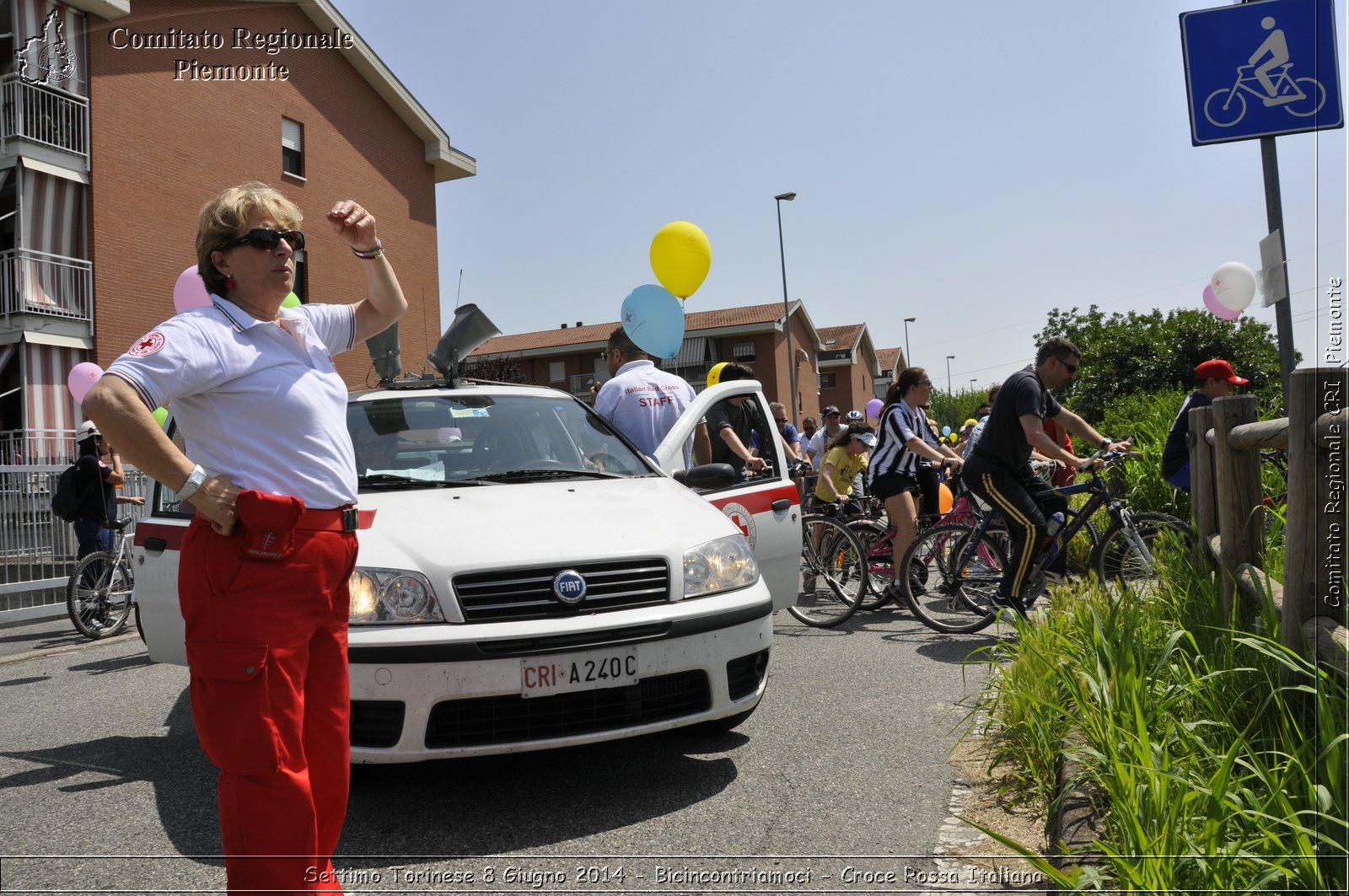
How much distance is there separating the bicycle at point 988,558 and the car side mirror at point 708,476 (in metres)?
2.54

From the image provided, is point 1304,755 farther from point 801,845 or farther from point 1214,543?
point 1214,543

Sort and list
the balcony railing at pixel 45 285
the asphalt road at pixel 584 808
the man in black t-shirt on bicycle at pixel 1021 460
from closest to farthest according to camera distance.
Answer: the asphalt road at pixel 584 808, the man in black t-shirt on bicycle at pixel 1021 460, the balcony railing at pixel 45 285

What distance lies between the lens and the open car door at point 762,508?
19.0 feet

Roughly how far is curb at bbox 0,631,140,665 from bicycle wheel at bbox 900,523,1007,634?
259 inches

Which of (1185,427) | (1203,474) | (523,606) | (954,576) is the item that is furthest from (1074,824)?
(1185,427)

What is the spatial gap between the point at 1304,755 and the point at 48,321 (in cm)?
2119

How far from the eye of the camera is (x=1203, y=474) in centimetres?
489

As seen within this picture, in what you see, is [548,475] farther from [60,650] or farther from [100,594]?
[100,594]

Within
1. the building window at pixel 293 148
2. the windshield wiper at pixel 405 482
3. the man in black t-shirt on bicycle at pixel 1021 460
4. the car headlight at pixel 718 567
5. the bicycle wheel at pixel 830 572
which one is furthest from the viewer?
the building window at pixel 293 148

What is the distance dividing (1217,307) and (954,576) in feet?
22.6

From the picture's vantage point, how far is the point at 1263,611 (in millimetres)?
3180

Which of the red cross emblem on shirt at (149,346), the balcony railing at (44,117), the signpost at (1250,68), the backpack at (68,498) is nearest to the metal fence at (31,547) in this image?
the backpack at (68,498)

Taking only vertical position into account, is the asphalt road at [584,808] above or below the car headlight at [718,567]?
below

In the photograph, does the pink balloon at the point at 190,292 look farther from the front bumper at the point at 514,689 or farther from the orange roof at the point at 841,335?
the orange roof at the point at 841,335
